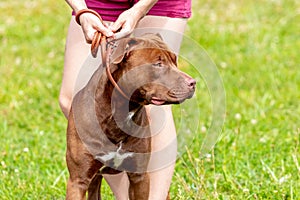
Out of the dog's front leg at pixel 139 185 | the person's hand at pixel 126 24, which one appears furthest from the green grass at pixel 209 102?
the person's hand at pixel 126 24

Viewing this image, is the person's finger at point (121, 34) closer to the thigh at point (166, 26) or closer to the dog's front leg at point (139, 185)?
the thigh at point (166, 26)

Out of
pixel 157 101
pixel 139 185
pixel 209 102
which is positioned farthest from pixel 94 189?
pixel 209 102

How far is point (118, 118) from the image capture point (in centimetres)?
363

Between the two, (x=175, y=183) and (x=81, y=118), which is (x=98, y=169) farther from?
(x=175, y=183)

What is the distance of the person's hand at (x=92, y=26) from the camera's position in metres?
3.57

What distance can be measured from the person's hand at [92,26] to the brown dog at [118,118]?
0.15 meters

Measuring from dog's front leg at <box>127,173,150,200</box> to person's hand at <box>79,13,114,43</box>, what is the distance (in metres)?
0.74

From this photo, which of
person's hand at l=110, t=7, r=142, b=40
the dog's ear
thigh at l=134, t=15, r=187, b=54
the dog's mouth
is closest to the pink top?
thigh at l=134, t=15, r=187, b=54

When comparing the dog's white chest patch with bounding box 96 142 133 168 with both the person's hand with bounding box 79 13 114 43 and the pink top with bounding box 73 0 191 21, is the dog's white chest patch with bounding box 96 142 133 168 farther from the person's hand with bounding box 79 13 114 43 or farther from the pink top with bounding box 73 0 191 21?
the pink top with bounding box 73 0 191 21

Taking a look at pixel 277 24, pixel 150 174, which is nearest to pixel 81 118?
pixel 150 174

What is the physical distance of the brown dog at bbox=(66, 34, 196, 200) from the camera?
341cm

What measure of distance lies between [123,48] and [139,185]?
81cm

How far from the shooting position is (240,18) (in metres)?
9.45

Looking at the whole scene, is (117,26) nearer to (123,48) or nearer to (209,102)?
(123,48)
